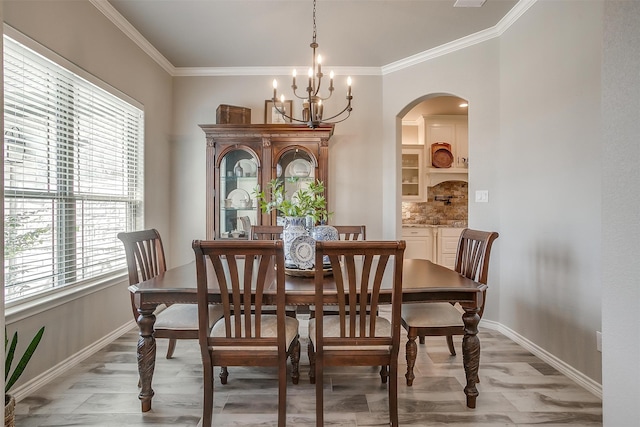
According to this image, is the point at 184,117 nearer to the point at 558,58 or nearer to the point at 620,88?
the point at 558,58

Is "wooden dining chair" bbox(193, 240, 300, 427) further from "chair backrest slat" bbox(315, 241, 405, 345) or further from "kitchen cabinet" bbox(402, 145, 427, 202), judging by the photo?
"kitchen cabinet" bbox(402, 145, 427, 202)

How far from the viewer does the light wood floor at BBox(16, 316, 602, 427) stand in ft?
5.80

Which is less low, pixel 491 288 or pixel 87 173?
pixel 87 173

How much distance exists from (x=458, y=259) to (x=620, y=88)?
4.68 ft

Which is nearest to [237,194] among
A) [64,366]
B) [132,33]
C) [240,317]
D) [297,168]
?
[297,168]

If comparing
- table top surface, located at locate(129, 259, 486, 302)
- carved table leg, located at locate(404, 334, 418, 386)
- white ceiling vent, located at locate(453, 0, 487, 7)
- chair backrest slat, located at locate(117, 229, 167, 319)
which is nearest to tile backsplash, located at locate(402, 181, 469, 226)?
white ceiling vent, located at locate(453, 0, 487, 7)

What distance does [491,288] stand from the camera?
3145mm

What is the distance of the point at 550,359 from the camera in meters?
2.41

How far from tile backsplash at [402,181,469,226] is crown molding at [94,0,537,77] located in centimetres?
260

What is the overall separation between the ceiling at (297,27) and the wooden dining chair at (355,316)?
215 cm

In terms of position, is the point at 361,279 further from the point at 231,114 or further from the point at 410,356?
the point at 231,114

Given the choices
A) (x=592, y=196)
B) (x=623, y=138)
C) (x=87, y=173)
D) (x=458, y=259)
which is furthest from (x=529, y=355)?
(x=87, y=173)

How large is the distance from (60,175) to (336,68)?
2855 mm

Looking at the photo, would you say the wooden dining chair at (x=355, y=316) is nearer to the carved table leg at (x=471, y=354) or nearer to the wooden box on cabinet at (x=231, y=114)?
the carved table leg at (x=471, y=354)
